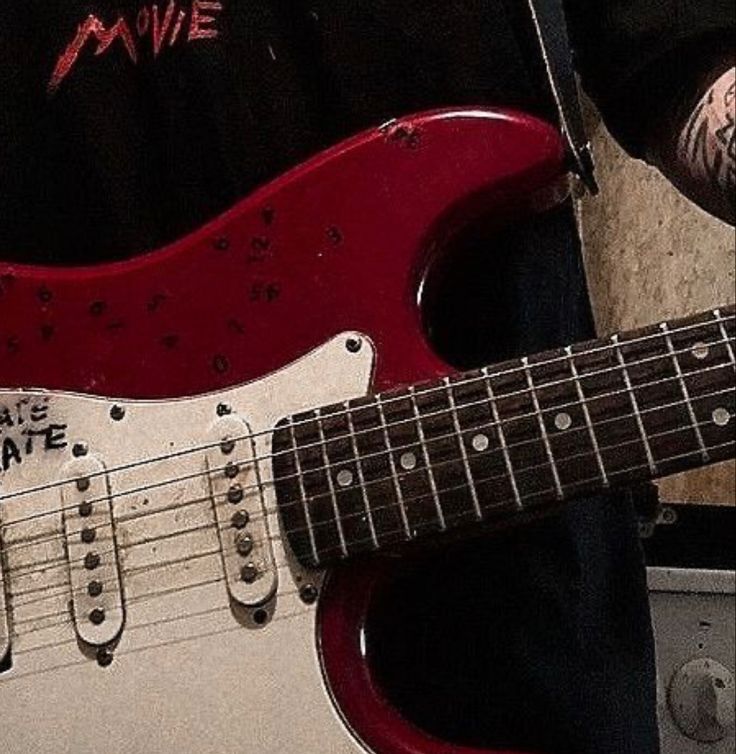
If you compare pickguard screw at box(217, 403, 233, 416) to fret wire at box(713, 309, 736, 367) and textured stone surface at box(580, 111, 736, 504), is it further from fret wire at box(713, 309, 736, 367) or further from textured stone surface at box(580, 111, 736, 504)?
textured stone surface at box(580, 111, 736, 504)

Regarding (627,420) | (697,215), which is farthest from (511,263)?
(697,215)

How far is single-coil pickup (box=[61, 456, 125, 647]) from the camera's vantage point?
595 mm

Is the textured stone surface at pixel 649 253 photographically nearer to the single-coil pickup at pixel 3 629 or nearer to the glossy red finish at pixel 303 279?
the glossy red finish at pixel 303 279

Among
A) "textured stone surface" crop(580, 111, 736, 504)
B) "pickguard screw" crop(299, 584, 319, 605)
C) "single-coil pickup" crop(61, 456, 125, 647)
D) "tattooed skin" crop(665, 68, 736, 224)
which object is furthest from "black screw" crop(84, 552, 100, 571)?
"textured stone surface" crop(580, 111, 736, 504)

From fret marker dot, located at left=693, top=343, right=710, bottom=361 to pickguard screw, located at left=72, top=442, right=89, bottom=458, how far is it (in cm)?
29

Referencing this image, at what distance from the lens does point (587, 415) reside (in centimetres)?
54

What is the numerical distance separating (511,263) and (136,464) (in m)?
0.21

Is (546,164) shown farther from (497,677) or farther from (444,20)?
(497,677)

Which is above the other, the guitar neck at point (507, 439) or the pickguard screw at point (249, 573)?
the guitar neck at point (507, 439)

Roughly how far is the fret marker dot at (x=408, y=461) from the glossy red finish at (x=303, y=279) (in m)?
0.04

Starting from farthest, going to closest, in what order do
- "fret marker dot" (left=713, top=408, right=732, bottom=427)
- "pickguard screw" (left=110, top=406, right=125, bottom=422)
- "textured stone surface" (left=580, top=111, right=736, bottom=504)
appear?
"textured stone surface" (left=580, top=111, right=736, bottom=504) < "pickguard screw" (left=110, top=406, right=125, bottom=422) < "fret marker dot" (left=713, top=408, right=732, bottom=427)

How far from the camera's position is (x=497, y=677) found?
63cm

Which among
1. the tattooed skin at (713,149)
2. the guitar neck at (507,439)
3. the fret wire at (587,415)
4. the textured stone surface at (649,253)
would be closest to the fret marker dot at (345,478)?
the guitar neck at (507,439)

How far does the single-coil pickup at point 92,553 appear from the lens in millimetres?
595
